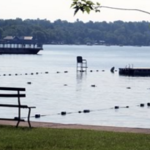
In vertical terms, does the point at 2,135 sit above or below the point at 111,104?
above

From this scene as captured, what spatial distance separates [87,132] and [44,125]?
2.18 meters

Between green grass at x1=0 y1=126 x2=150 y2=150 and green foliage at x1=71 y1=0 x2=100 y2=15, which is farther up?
green foliage at x1=71 y1=0 x2=100 y2=15

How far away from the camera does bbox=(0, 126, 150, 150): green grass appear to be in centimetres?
1460

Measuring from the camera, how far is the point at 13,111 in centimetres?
3962

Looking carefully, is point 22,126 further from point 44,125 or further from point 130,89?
point 130,89

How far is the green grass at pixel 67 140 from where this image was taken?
14.6 meters

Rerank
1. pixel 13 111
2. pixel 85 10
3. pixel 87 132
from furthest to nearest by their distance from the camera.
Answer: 1. pixel 13 111
2. pixel 87 132
3. pixel 85 10

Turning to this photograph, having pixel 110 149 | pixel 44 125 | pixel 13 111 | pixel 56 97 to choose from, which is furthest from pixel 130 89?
pixel 110 149

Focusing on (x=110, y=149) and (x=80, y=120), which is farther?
(x=80, y=120)

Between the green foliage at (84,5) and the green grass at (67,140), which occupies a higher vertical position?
the green foliage at (84,5)

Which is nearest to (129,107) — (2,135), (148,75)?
(2,135)

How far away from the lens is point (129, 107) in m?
47.3

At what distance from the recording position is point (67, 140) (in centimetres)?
1549

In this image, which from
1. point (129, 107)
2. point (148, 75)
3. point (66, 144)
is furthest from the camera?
point (148, 75)
